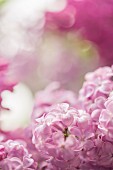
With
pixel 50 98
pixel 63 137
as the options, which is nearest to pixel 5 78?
pixel 50 98

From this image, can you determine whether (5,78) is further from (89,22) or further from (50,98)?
(89,22)

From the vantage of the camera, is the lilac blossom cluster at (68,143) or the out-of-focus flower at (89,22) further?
the out-of-focus flower at (89,22)

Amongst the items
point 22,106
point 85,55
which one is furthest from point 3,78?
point 85,55

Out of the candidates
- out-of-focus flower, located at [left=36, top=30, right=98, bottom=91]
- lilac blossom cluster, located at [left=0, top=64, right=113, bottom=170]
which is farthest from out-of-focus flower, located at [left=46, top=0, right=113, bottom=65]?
lilac blossom cluster, located at [left=0, top=64, right=113, bottom=170]

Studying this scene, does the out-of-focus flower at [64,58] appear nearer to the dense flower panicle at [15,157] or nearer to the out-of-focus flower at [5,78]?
the out-of-focus flower at [5,78]

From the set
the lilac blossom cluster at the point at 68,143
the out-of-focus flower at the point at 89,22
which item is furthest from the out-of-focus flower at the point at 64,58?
the lilac blossom cluster at the point at 68,143

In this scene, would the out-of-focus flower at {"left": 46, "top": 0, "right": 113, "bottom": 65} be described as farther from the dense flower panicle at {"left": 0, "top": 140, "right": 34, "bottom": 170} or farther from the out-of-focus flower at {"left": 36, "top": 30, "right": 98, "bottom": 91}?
the dense flower panicle at {"left": 0, "top": 140, "right": 34, "bottom": 170}
